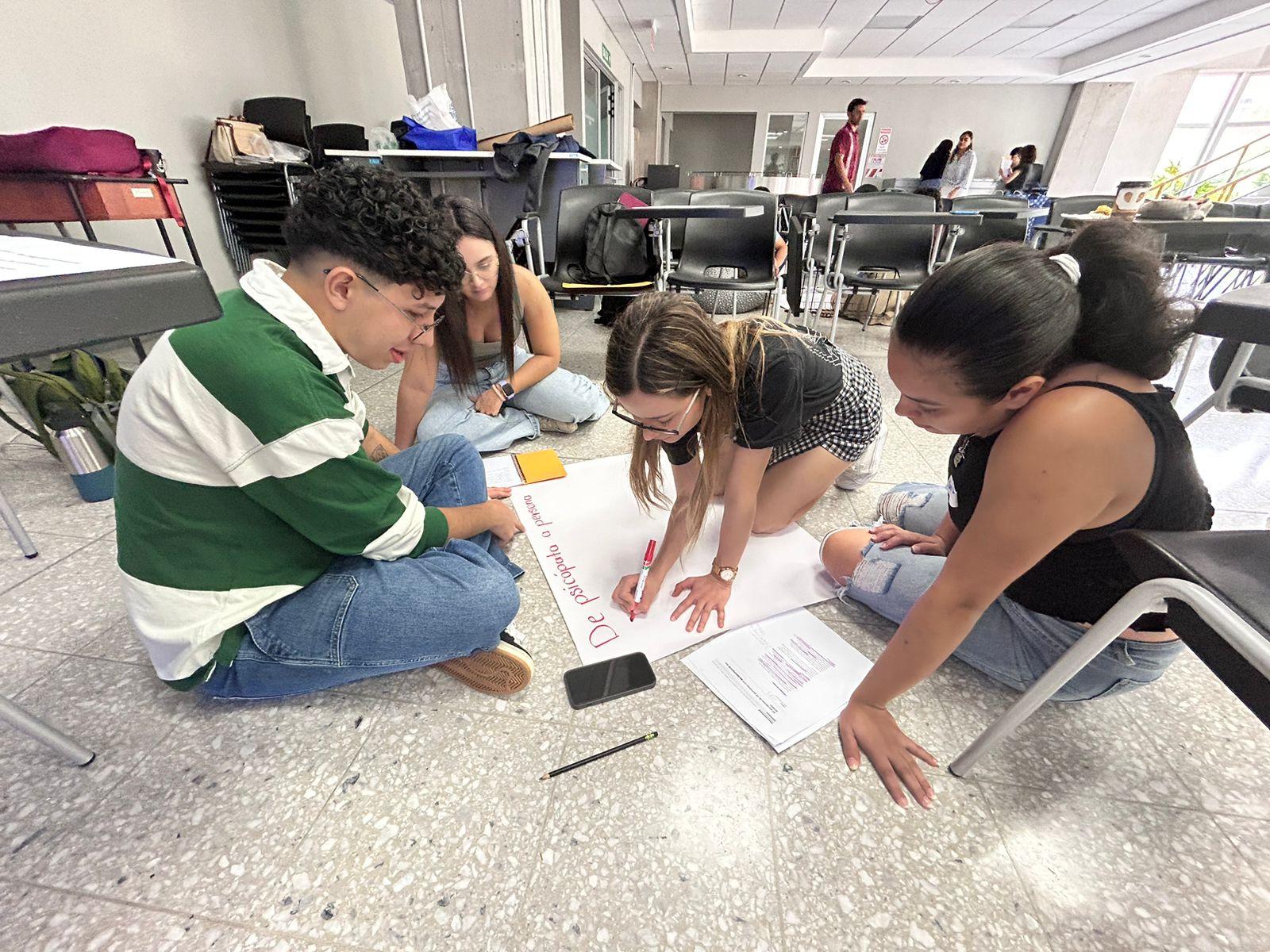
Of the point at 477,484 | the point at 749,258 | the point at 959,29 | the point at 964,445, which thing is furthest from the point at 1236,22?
the point at 477,484

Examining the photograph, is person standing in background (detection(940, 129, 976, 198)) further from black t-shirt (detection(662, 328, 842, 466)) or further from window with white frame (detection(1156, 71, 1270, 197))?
black t-shirt (detection(662, 328, 842, 466))

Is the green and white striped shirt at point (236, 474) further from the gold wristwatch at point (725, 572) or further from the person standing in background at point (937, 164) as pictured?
the person standing in background at point (937, 164)

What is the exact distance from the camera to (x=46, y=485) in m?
1.58

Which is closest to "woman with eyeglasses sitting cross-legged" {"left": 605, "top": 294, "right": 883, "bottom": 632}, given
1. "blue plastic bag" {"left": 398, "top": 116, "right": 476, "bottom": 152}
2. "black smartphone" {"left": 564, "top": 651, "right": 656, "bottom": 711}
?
"black smartphone" {"left": 564, "top": 651, "right": 656, "bottom": 711}

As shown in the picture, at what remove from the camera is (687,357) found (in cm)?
91

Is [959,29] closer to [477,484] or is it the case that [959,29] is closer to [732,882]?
[477,484]

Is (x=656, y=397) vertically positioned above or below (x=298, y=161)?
below

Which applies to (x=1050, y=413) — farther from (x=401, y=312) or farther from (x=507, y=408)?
(x=507, y=408)

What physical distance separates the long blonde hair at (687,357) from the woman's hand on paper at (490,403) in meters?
0.87

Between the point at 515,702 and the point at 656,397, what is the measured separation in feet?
1.93

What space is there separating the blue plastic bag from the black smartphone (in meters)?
3.33

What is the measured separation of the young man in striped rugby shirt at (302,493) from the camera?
2.23 ft

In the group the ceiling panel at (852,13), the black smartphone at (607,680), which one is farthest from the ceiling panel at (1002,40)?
the black smartphone at (607,680)

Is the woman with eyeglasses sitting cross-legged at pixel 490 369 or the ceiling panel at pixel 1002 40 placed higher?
the ceiling panel at pixel 1002 40
